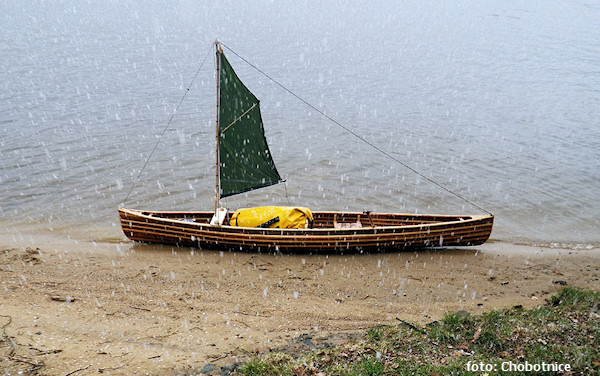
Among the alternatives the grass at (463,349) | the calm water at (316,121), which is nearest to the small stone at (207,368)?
the grass at (463,349)

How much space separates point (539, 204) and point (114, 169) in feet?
63.9

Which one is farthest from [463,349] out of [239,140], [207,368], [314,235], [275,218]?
[239,140]

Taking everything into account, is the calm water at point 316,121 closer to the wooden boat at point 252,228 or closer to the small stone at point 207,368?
the wooden boat at point 252,228

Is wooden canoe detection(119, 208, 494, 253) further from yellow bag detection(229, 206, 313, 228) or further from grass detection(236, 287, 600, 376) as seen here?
→ grass detection(236, 287, 600, 376)

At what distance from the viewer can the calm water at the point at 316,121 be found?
20625mm

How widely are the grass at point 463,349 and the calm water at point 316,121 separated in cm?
878

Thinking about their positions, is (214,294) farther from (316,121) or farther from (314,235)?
(316,121)

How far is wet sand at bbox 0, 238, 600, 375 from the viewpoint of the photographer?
388 inches

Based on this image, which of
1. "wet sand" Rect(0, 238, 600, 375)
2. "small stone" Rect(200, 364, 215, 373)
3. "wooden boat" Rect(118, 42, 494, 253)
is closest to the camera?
"small stone" Rect(200, 364, 215, 373)

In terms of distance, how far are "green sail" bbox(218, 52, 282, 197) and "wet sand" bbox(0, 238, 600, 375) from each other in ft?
8.37

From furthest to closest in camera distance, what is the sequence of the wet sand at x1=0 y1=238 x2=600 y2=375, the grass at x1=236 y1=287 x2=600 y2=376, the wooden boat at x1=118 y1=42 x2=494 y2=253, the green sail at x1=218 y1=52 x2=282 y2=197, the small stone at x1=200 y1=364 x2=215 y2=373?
the wooden boat at x1=118 y1=42 x2=494 y2=253 → the green sail at x1=218 y1=52 x2=282 y2=197 → the wet sand at x1=0 y1=238 x2=600 y2=375 → the small stone at x1=200 y1=364 x2=215 y2=373 → the grass at x1=236 y1=287 x2=600 y2=376

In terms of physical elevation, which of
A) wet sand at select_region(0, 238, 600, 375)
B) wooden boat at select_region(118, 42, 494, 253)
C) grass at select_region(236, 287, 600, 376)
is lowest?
wet sand at select_region(0, 238, 600, 375)

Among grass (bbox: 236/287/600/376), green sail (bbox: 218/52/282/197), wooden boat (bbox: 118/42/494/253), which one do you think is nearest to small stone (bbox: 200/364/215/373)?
grass (bbox: 236/287/600/376)

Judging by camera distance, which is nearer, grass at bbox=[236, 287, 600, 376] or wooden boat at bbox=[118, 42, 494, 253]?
grass at bbox=[236, 287, 600, 376]
